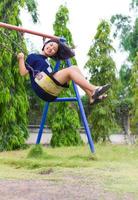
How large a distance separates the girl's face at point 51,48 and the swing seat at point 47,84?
41 centimetres

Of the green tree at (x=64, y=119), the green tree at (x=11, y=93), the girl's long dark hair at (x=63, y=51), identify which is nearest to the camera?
the girl's long dark hair at (x=63, y=51)

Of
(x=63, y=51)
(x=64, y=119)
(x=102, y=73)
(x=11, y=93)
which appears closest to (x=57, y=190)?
(x=63, y=51)

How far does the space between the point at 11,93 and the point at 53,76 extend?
6.04m

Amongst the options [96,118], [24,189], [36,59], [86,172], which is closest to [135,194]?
[24,189]

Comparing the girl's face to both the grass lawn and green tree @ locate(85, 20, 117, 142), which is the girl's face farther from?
green tree @ locate(85, 20, 117, 142)

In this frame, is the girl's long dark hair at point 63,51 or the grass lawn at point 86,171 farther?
the girl's long dark hair at point 63,51

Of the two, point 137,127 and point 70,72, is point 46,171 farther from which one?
point 137,127

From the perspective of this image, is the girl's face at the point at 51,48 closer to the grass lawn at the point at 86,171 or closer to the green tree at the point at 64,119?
A: the grass lawn at the point at 86,171

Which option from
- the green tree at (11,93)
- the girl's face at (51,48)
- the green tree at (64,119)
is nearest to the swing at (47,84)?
the girl's face at (51,48)

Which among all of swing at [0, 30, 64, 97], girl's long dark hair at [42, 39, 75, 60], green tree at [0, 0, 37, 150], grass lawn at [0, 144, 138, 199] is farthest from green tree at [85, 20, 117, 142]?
swing at [0, 30, 64, 97]

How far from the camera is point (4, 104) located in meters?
11.1

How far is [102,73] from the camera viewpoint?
13.1 meters

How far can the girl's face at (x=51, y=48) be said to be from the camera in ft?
18.3

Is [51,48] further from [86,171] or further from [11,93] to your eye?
[11,93]
